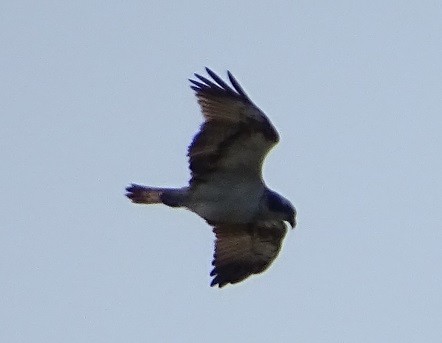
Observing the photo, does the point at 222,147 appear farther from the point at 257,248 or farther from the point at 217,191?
the point at 257,248

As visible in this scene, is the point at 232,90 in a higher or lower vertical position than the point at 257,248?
higher

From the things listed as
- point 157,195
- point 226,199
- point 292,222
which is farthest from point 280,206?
point 157,195

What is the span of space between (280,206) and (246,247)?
3.16 ft

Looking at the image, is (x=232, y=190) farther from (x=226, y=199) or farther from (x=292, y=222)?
(x=292, y=222)

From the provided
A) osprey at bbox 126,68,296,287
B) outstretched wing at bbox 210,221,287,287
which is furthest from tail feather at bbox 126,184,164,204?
outstretched wing at bbox 210,221,287,287

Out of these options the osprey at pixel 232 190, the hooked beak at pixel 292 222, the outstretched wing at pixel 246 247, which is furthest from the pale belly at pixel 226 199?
the outstretched wing at pixel 246 247

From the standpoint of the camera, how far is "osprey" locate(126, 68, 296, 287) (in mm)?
17344

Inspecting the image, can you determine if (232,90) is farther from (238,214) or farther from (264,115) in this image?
(238,214)

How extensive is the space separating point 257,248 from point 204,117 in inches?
89.6

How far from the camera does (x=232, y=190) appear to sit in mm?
18000

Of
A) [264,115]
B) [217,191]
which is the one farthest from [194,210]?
[264,115]

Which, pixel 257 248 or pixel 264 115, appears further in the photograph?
pixel 257 248

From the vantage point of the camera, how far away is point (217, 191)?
59.0 ft

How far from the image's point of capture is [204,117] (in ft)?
57.0
